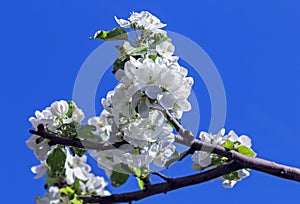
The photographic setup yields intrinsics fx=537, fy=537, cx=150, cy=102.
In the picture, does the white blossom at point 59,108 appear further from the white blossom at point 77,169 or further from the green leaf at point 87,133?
the white blossom at point 77,169

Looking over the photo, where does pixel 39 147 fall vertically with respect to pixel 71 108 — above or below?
below

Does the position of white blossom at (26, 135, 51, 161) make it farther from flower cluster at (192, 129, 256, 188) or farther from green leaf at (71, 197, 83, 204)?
flower cluster at (192, 129, 256, 188)

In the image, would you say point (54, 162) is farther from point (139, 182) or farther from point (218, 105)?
point (218, 105)

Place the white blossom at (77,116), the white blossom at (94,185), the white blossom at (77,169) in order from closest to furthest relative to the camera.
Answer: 1. the white blossom at (77,116)
2. the white blossom at (77,169)
3. the white blossom at (94,185)

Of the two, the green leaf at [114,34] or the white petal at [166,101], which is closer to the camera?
the white petal at [166,101]

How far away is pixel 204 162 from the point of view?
1.39m

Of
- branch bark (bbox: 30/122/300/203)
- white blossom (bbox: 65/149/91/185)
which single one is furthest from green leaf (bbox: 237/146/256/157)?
white blossom (bbox: 65/149/91/185)

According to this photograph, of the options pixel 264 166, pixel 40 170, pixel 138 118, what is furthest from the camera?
pixel 40 170

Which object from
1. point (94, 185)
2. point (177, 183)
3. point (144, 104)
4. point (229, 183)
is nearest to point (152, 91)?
point (144, 104)

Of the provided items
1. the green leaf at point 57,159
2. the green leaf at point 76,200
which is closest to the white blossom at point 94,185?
the green leaf at point 76,200

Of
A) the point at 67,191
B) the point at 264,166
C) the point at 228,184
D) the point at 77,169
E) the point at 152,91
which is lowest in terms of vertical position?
the point at 264,166

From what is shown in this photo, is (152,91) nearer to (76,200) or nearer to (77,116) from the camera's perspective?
(77,116)

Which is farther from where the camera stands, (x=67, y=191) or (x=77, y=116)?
(x=67, y=191)

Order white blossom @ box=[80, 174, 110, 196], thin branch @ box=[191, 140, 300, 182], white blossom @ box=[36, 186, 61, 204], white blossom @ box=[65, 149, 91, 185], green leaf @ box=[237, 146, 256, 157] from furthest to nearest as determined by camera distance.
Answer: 1. white blossom @ box=[80, 174, 110, 196]
2. white blossom @ box=[65, 149, 91, 185]
3. white blossom @ box=[36, 186, 61, 204]
4. green leaf @ box=[237, 146, 256, 157]
5. thin branch @ box=[191, 140, 300, 182]
